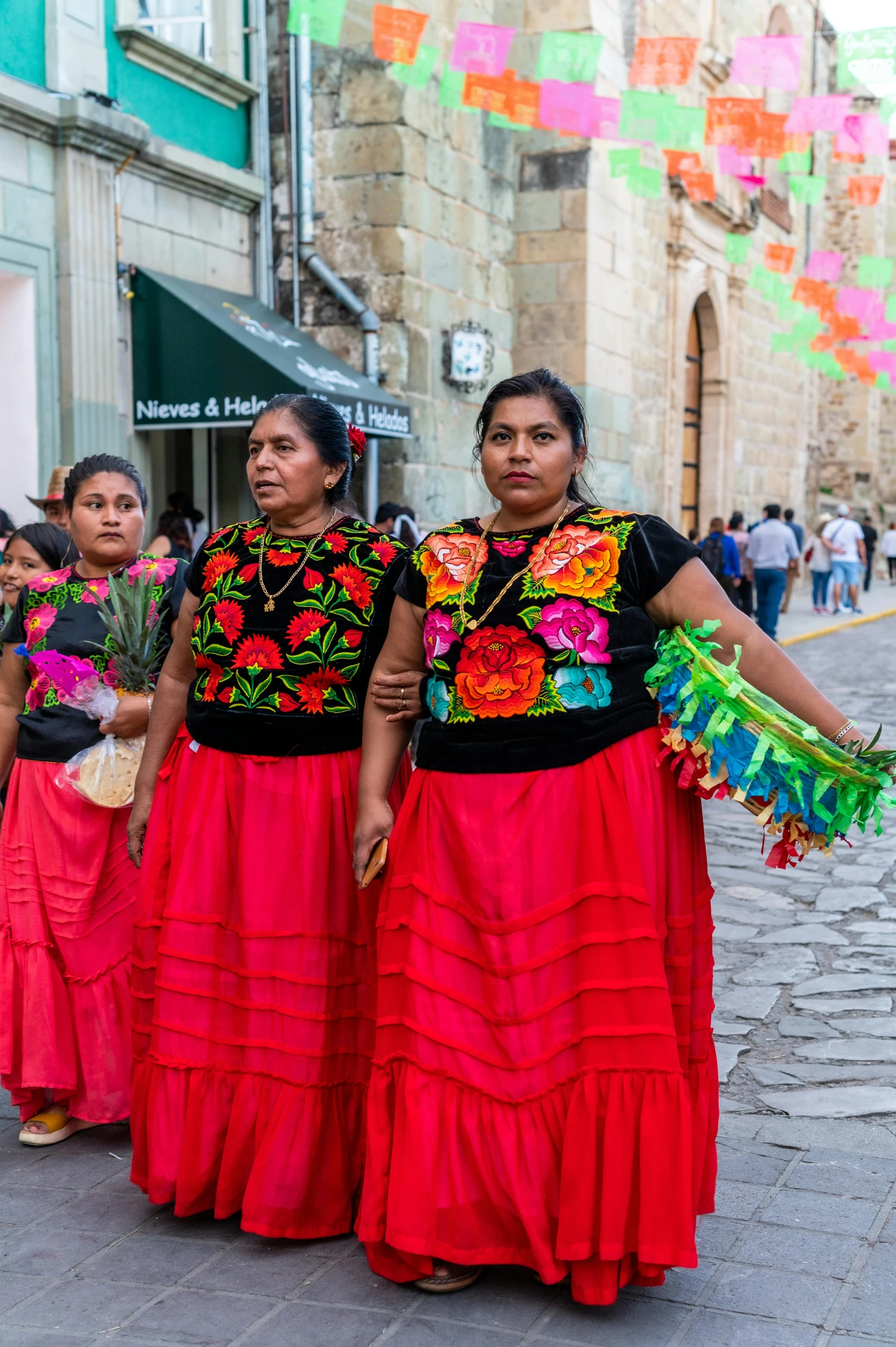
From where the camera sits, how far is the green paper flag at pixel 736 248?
21.3 meters

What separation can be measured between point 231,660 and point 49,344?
7414 millimetres

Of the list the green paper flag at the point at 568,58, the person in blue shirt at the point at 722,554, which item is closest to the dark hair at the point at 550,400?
the green paper flag at the point at 568,58

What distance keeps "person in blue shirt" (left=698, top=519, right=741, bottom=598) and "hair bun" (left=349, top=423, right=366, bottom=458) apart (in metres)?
14.4

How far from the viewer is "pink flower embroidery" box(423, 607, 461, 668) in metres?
3.18

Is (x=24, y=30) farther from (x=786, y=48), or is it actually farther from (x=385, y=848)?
(x=385, y=848)

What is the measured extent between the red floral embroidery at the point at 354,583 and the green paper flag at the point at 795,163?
19565 mm

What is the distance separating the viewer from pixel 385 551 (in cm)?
355

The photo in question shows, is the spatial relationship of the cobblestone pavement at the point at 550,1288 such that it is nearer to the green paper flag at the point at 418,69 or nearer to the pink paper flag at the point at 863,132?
the green paper flag at the point at 418,69

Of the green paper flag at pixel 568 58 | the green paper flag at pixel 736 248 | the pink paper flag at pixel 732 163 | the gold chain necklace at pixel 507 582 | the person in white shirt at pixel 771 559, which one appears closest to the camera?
the gold chain necklace at pixel 507 582

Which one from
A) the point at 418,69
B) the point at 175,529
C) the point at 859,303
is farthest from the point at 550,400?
the point at 859,303

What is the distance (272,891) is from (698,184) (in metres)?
17.3

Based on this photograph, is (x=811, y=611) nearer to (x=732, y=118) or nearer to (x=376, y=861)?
(x=732, y=118)

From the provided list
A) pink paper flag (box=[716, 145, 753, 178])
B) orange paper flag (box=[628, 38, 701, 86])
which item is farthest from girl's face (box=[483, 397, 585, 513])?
pink paper flag (box=[716, 145, 753, 178])

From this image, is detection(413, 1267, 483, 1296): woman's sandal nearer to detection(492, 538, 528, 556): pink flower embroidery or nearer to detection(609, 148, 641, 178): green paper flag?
detection(492, 538, 528, 556): pink flower embroidery
